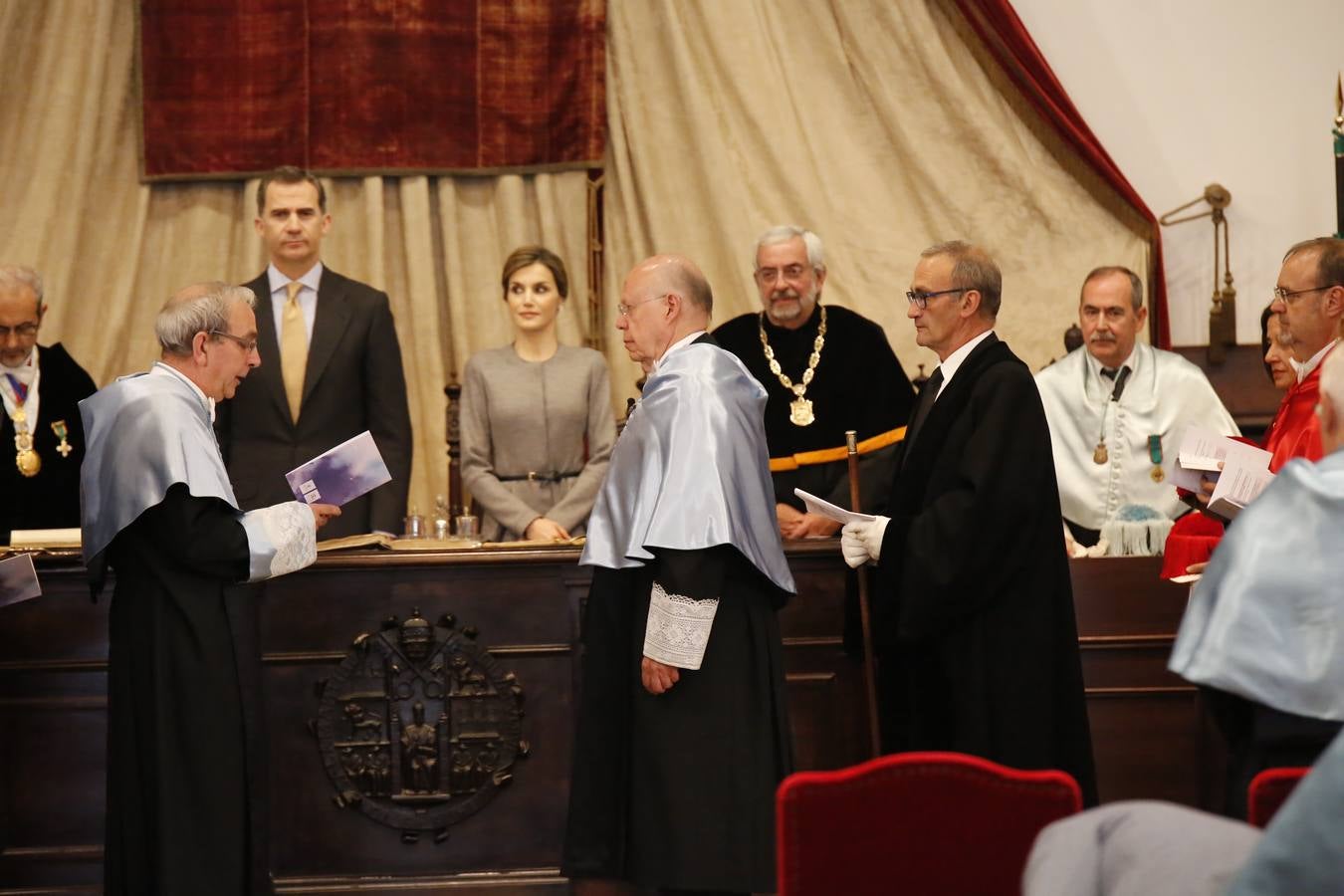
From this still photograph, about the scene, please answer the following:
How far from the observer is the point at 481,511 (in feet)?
21.2

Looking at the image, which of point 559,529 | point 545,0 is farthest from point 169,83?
point 559,529

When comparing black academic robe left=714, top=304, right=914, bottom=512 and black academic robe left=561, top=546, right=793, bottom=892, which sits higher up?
black academic robe left=714, top=304, right=914, bottom=512

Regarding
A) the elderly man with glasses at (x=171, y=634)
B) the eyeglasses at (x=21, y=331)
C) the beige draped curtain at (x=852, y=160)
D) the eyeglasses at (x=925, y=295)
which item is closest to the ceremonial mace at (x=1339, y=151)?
the beige draped curtain at (x=852, y=160)

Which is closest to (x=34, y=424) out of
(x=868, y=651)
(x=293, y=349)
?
(x=293, y=349)

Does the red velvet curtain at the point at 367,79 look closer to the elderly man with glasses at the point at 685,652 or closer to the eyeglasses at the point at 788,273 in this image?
the eyeglasses at the point at 788,273

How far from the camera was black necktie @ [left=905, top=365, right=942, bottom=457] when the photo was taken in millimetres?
4434

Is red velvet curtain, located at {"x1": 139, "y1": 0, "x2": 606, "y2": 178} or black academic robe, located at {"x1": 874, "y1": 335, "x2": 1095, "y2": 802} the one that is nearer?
black academic robe, located at {"x1": 874, "y1": 335, "x2": 1095, "y2": 802}

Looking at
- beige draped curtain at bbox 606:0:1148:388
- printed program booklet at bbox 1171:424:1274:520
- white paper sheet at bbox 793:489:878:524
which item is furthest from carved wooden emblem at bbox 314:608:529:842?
beige draped curtain at bbox 606:0:1148:388

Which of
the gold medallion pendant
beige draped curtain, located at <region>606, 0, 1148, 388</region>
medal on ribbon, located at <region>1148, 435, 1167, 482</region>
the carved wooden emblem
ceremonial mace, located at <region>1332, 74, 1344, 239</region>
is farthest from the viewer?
beige draped curtain, located at <region>606, 0, 1148, 388</region>

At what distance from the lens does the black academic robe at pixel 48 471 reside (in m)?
5.33

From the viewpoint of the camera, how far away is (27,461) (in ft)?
17.4

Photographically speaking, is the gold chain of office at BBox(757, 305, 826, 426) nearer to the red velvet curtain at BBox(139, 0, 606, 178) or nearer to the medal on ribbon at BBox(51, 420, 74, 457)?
the red velvet curtain at BBox(139, 0, 606, 178)

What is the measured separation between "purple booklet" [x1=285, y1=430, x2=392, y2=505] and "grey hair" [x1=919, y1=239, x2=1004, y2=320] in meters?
1.64

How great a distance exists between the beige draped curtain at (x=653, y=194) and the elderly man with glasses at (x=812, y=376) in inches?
54.4
